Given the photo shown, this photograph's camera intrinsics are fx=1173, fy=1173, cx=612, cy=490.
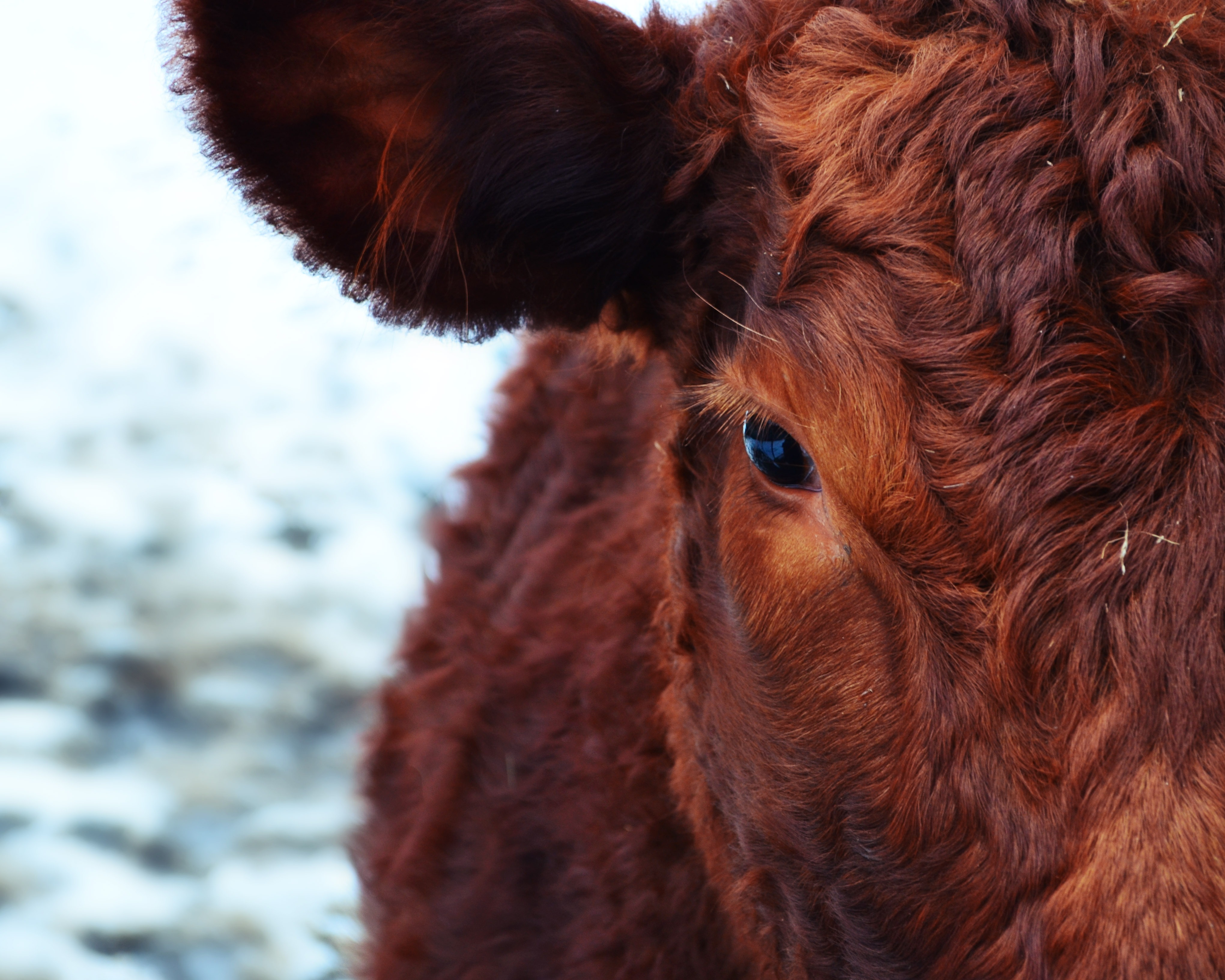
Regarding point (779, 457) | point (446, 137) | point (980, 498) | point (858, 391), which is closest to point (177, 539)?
point (446, 137)

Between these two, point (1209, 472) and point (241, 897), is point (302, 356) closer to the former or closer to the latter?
point (241, 897)

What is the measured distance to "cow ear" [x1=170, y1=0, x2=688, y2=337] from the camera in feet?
6.51

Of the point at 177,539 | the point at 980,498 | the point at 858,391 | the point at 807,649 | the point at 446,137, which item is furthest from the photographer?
the point at 177,539

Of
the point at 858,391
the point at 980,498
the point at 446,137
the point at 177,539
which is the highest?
the point at 177,539

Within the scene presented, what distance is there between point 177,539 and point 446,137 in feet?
14.4

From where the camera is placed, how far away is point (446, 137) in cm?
211

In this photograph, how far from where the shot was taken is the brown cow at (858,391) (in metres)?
1.48

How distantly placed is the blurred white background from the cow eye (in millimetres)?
935

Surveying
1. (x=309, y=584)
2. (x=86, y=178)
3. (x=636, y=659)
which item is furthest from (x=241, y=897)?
(x=86, y=178)

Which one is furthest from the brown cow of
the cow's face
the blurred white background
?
the blurred white background

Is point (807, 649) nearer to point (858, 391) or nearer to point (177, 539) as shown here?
point (858, 391)

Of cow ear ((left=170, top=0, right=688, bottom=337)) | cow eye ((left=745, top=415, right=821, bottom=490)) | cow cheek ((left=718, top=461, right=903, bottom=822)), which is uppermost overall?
cow ear ((left=170, top=0, right=688, bottom=337))

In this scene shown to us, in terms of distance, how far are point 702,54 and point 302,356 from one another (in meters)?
5.23

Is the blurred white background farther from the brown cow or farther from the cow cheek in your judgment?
the cow cheek
